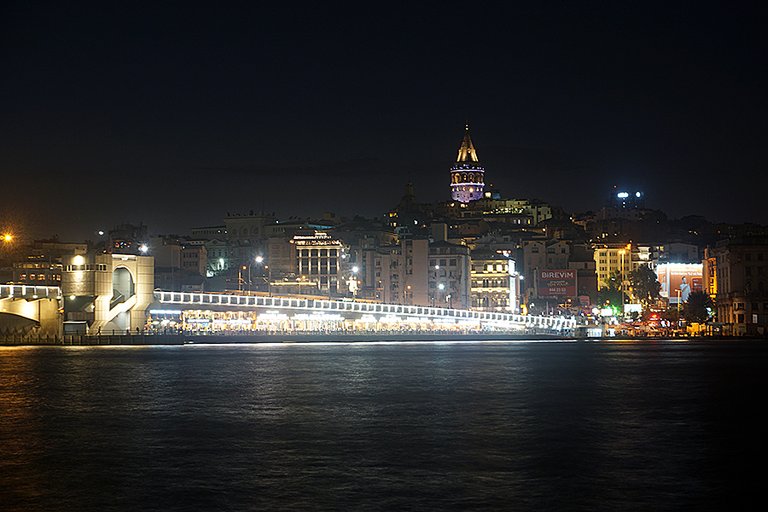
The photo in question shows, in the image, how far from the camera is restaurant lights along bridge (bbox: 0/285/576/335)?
97375mm

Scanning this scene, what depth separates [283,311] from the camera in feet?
391

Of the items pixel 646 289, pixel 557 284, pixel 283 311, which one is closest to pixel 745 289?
→ pixel 557 284

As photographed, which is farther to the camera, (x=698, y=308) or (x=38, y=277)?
(x=38, y=277)

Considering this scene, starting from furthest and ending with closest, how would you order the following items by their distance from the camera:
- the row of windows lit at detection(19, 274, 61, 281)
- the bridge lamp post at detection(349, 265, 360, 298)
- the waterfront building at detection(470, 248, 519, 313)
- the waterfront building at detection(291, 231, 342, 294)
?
the waterfront building at detection(291, 231, 342, 294), the waterfront building at detection(470, 248, 519, 313), the bridge lamp post at detection(349, 265, 360, 298), the row of windows lit at detection(19, 274, 61, 281)

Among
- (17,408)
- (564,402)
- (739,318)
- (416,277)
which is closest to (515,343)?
(739,318)

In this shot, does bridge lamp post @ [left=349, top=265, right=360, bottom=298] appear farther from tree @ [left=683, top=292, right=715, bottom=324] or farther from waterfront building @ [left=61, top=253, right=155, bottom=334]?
waterfront building @ [left=61, top=253, right=155, bottom=334]

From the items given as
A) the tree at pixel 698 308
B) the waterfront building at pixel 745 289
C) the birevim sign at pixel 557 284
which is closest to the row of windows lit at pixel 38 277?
the birevim sign at pixel 557 284

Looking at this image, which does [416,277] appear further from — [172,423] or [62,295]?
[172,423]

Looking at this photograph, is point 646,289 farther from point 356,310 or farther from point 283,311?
point 283,311

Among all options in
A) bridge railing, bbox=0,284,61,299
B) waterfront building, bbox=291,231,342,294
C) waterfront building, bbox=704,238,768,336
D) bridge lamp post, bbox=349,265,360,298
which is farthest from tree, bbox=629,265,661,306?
bridge railing, bbox=0,284,61,299

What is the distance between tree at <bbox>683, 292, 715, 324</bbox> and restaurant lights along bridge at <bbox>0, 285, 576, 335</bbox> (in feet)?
50.3

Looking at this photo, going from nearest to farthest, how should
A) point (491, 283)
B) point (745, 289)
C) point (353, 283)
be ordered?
point (745, 289) → point (353, 283) → point (491, 283)

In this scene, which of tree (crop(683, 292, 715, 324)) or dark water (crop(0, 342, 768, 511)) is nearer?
dark water (crop(0, 342, 768, 511))

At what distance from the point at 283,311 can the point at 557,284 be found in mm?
69682
